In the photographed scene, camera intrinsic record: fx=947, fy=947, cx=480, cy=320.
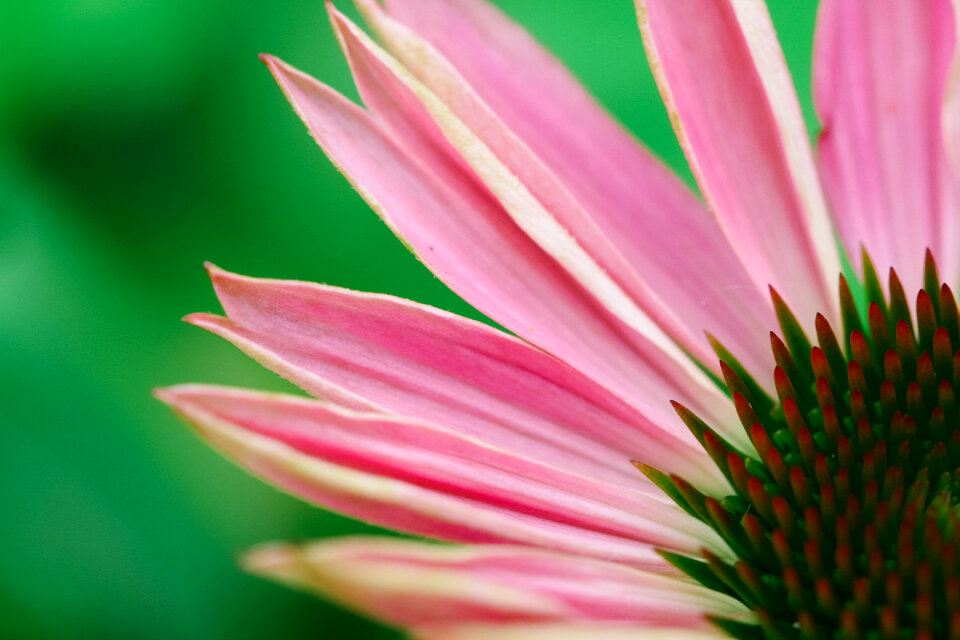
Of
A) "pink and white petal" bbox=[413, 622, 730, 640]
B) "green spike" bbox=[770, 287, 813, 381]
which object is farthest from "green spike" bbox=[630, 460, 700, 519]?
"pink and white petal" bbox=[413, 622, 730, 640]

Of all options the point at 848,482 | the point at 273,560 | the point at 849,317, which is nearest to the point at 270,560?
Answer: the point at 273,560

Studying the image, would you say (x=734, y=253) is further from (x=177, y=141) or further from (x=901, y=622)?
(x=177, y=141)

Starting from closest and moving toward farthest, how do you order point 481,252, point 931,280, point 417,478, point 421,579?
point 421,579, point 417,478, point 481,252, point 931,280

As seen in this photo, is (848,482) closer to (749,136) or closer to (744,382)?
(744,382)

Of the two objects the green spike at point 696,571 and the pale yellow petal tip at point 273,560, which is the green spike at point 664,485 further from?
the pale yellow petal tip at point 273,560

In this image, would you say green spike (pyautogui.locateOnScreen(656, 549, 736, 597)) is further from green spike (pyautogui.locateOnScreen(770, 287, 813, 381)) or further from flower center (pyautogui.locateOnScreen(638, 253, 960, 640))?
green spike (pyautogui.locateOnScreen(770, 287, 813, 381))

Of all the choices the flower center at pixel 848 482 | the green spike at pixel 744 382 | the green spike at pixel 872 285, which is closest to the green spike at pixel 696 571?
the flower center at pixel 848 482
